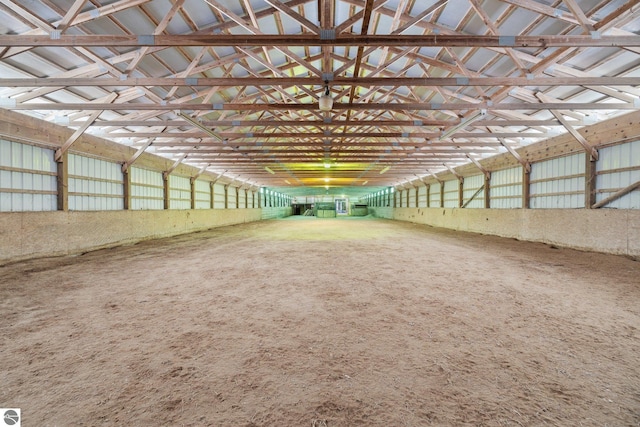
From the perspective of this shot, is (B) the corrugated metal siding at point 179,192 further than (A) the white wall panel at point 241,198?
No

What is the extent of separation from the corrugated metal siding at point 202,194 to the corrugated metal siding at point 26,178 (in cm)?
1031

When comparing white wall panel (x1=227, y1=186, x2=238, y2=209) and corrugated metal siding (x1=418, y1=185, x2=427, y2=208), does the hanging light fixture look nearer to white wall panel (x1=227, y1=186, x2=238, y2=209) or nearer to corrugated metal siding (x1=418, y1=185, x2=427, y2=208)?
white wall panel (x1=227, y1=186, x2=238, y2=209)

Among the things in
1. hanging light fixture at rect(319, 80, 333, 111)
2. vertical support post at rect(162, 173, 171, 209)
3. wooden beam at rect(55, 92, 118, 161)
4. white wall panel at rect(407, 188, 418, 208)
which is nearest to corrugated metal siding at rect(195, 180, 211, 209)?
vertical support post at rect(162, 173, 171, 209)

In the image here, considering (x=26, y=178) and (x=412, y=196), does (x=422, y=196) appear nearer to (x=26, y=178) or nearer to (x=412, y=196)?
(x=412, y=196)

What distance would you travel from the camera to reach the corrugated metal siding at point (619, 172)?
7902 millimetres

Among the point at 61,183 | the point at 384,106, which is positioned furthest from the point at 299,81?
the point at 61,183

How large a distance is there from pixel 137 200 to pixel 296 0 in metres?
11.4

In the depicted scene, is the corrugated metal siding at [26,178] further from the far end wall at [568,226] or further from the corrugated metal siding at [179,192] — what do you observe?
the far end wall at [568,226]

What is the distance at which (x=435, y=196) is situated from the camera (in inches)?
924

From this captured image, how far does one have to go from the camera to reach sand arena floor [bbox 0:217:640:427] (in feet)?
6.36

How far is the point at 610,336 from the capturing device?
304cm

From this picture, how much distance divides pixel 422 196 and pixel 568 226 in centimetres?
1729

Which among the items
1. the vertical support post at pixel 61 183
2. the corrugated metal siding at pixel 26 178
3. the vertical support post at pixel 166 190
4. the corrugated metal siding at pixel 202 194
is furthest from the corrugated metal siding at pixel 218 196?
the corrugated metal siding at pixel 26 178

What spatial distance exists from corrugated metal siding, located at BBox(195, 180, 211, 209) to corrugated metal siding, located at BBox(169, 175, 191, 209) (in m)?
1.25
